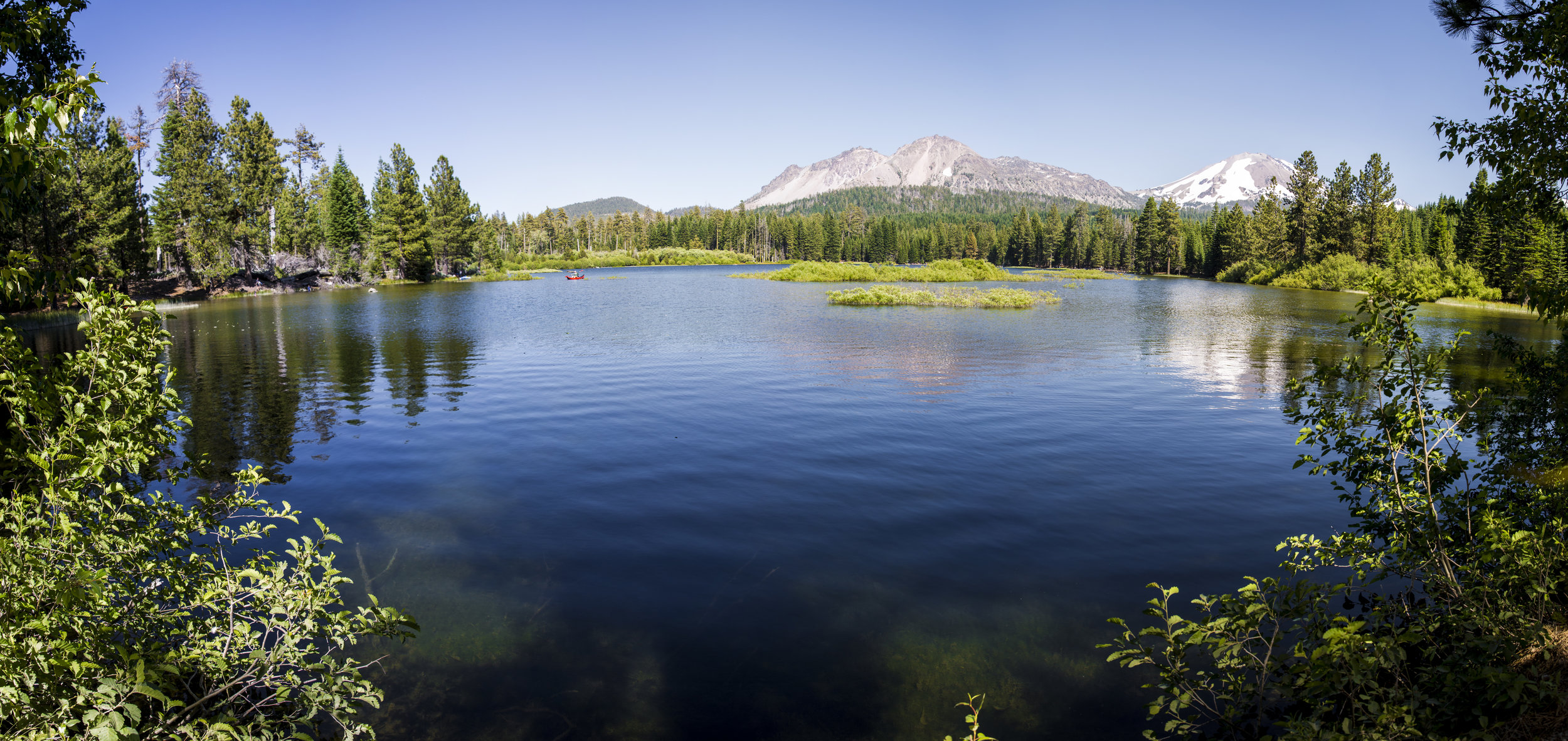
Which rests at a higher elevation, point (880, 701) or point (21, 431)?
point (21, 431)

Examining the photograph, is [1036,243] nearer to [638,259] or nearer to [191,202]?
[638,259]

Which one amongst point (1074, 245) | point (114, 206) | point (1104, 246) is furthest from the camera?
point (1074, 245)

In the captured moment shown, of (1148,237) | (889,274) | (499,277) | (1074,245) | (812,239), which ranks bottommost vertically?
(889,274)

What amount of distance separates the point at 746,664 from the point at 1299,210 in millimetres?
108859

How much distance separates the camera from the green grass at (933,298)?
50.5 meters

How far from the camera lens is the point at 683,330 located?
3675 centimetres

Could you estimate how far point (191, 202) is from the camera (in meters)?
58.5

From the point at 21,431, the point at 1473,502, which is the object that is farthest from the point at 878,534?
the point at 21,431

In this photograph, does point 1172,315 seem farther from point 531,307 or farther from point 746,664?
point 746,664

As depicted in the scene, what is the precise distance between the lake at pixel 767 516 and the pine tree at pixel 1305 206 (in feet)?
247

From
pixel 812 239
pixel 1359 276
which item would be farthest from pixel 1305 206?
pixel 812 239

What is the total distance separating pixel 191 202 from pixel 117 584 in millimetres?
70554

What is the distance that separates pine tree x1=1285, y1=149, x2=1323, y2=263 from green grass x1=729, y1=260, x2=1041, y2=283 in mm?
33819

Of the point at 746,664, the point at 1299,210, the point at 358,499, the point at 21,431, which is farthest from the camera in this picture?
the point at 1299,210
